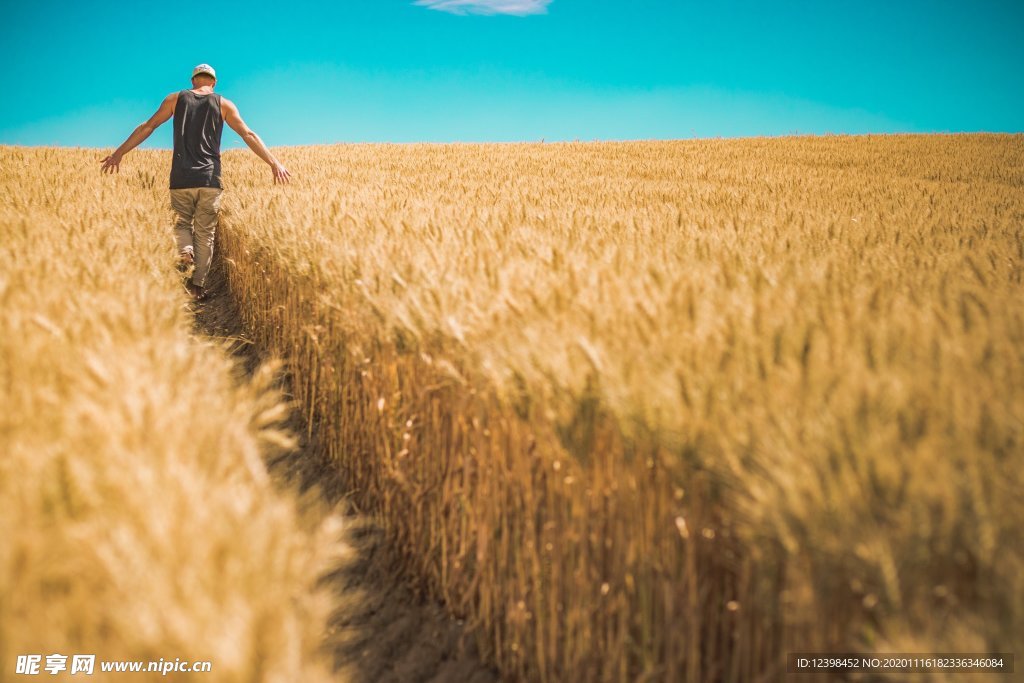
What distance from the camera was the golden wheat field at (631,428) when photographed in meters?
1.02

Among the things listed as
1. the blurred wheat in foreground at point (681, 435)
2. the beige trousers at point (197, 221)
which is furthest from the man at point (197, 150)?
the blurred wheat in foreground at point (681, 435)

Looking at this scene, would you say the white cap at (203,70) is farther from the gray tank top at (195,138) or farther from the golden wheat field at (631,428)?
the golden wheat field at (631,428)

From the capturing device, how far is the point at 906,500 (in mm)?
973

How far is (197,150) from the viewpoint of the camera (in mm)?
5930

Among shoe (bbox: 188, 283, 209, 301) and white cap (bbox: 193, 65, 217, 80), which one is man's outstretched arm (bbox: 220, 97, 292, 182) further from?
shoe (bbox: 188, 283, 209, 301)

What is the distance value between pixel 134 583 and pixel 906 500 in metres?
1.14

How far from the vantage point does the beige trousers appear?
6.16 metres

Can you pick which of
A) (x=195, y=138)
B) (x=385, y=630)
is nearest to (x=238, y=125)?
(x=195, y=138)

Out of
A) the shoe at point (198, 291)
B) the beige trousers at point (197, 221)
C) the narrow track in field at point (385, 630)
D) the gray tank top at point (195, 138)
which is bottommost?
the narrow track in field at point (385, 630)

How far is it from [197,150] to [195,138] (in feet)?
0.36

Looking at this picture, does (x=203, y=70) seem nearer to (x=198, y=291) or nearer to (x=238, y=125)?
(x=238, y=125)

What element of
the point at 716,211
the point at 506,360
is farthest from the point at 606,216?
the point at 506,360

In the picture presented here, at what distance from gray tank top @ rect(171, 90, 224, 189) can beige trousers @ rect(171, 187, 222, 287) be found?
0.40ft

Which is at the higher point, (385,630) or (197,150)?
(197,150)
